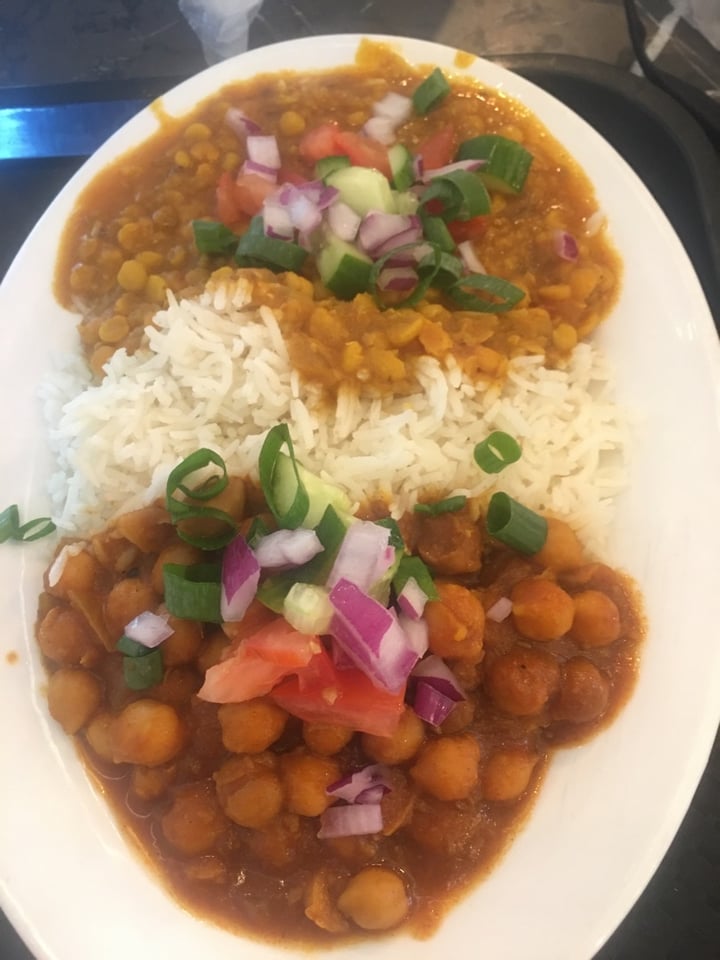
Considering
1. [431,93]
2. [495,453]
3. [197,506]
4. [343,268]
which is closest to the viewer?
[197,506]

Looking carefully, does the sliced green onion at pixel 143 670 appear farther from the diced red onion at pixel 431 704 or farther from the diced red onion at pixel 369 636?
the diced red onion at pixel 431 704

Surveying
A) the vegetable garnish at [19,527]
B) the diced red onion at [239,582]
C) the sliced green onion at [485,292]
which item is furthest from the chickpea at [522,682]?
the vegetable garnish at [19,527]

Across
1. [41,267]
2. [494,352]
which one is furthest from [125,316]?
[494,352]

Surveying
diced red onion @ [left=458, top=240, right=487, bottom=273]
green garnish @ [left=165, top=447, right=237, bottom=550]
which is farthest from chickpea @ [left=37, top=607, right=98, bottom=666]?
diced red onion @ [left=458, top=240, right=487, bottom=273]

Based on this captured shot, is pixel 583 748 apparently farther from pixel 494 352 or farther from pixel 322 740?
pixel 494 352

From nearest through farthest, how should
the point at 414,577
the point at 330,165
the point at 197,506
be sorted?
the point at 414,577, the point at 197,506, the point at 330,165

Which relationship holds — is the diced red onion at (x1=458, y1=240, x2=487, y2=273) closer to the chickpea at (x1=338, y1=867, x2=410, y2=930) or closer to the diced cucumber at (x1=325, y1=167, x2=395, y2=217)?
the diced cucumber at (x1=325, y1=167, x2=395, y2=217)

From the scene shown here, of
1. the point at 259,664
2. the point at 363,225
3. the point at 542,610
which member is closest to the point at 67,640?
the point at 259,664

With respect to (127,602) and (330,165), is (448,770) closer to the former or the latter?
(127,602)
